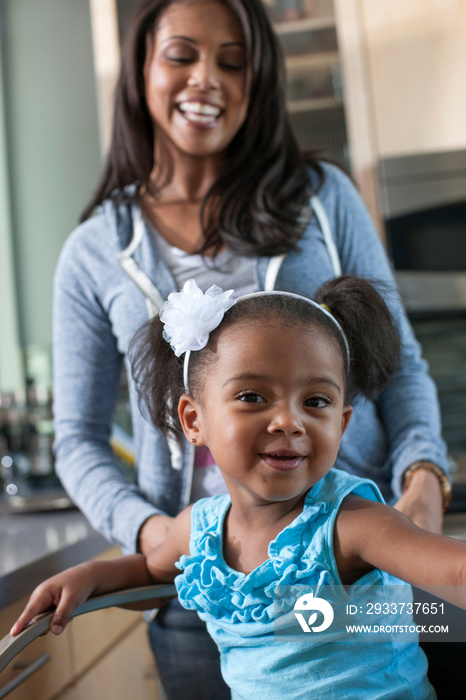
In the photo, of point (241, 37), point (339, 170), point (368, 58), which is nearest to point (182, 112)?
point (241, 37)

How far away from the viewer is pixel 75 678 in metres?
0.67

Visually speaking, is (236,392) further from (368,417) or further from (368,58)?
(368,58)

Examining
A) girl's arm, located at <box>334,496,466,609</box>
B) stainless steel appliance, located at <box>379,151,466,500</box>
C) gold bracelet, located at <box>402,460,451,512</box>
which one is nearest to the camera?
girl's arm, located at <box>334,496,466,609</box>

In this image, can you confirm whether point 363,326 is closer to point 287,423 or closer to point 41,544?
point 287,423

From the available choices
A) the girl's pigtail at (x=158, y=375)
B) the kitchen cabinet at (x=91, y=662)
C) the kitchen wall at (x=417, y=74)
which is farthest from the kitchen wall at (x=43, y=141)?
the kitchen cabinet at (x=91, y=662)

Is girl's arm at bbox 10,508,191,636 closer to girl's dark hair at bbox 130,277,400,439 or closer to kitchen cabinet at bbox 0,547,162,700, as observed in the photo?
kitchen cabinet at bbox 0,547,162,700

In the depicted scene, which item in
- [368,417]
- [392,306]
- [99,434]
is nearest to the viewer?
[392,306]

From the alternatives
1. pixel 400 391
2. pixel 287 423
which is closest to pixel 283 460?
pixel 287 423

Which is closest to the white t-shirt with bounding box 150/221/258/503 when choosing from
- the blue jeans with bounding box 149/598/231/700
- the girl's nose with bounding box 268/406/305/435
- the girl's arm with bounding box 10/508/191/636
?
the girl's arm with bounding box 10/508/191/636

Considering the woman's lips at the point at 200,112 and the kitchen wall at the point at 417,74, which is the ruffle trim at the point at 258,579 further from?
the kitchen wall at the point at 417,74

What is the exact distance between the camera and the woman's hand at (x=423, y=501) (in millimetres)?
801

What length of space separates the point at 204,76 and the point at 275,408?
1.98 ft

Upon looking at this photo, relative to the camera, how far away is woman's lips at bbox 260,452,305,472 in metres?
0.64

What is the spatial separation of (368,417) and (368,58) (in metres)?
1.44
